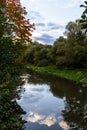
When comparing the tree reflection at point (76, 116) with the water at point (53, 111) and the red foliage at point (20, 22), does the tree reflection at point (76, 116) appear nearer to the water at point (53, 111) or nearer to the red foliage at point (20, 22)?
the water at point (53, 111)

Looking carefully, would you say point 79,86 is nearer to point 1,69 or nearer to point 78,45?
point 78,45

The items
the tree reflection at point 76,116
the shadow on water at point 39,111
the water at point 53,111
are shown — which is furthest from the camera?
the water at point 53,111

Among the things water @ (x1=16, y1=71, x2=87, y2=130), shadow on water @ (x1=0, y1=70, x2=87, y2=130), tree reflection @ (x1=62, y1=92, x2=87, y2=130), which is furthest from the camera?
water @ (x1=16, y1=71, x2=87, y2=130)

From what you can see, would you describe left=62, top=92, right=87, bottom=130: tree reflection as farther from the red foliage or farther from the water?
the red foliage

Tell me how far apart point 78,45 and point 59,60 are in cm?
1079

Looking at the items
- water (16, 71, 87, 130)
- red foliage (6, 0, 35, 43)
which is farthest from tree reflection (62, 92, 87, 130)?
red foliage (6, 0, 35, 43)

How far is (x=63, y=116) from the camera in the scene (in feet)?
112

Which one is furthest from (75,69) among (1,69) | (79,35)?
(79,35)

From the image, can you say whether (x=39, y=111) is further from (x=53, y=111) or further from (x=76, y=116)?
(x=76, y=116)

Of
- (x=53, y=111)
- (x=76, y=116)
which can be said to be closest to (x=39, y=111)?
(x=53, y=111)

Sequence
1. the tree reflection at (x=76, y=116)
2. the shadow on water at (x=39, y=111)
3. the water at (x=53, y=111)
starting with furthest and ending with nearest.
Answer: the water at (x=53, y=111)
the tree reflection at (x=76, y=116)
the shadow on water at (x=39, y=111)

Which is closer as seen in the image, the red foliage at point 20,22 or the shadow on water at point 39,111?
the shadow on water at point 39,111

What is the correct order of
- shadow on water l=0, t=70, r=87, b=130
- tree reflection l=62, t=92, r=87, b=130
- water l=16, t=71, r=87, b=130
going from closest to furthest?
shadow on water l=0, t=70, r=87, b=130, tree reflection l=62, t=92, r=87, b=130, water l=16, t=71, r=87, b=130

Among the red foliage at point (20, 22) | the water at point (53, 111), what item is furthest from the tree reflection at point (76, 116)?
the red foliage at point (20, 22)
